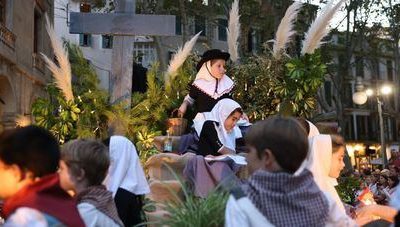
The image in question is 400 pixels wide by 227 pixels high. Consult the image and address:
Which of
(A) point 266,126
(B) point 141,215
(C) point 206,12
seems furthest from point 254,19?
(A) point 266,126

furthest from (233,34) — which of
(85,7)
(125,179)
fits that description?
(85,7)

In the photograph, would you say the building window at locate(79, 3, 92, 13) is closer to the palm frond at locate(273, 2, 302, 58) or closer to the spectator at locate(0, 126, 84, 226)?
the palm frond at locate(273, 2, 302, 58)

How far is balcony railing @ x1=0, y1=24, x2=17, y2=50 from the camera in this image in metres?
19.2

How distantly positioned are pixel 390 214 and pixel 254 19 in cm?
2690

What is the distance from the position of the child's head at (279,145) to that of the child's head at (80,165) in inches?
39.3

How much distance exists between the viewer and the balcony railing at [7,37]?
1925 cm

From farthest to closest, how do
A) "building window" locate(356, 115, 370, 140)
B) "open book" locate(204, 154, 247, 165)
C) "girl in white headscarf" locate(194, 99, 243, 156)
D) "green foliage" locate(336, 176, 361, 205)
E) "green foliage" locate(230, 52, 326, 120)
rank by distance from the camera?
"building window" locate(356, 115, 370, 140)
"green foliage" locate(336, 176, 361, 205)
"green foliage" locate(230, 52, 326, 120)
"girl in white headscarf" locate(194, 99, 243, 156)
"open book" locate(204, 154, 247, 165)

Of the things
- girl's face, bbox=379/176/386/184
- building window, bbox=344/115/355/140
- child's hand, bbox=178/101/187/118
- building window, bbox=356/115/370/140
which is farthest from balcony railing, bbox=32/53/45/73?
building window, bbox=356/115/370/140

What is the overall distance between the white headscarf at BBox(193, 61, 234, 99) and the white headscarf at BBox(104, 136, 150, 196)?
3223mm

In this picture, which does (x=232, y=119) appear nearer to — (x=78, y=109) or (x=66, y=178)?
(x=78, y=109)

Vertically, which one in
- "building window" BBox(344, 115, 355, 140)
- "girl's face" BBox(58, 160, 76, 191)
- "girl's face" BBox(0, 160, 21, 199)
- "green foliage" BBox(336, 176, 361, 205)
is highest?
"girl's face" BBox(0, 160, 21, 199)

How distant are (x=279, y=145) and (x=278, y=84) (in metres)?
5.86

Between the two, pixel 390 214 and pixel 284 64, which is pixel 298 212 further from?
pixel 284 64

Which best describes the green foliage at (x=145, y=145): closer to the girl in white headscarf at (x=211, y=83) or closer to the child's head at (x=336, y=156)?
the girl in white headscarf at (x=211, y=83)
